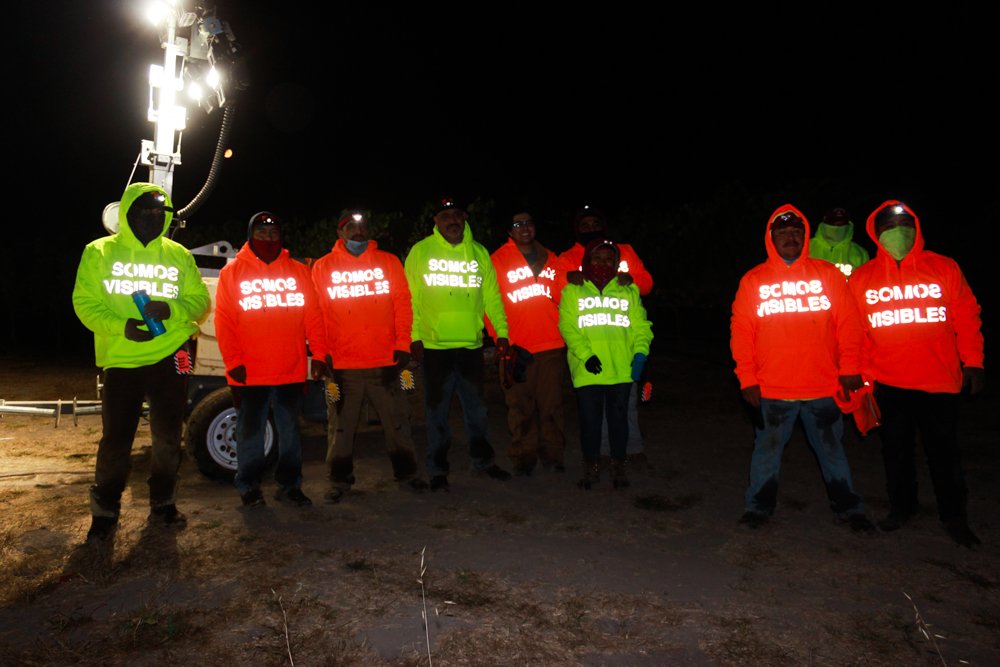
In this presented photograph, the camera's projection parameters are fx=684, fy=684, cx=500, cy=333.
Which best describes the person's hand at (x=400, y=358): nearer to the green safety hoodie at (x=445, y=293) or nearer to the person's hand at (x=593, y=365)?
the green safety hoodie at (x=445, y=293)

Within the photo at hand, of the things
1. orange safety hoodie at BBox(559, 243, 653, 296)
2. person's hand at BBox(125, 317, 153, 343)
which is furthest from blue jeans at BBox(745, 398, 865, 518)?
person's hand at BBox(125, 317, 153, 343)

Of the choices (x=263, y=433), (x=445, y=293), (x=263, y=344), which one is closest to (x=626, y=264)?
(x=445, y=293)

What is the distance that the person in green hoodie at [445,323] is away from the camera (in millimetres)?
5559

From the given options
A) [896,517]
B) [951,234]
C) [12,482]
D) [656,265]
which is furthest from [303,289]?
[656,265]

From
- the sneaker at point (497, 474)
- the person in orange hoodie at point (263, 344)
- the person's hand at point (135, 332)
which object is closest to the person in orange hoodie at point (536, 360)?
the sneaker at point (497, 474)

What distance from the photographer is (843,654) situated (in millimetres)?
2869

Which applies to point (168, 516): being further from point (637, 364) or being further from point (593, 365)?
point (637, 364)

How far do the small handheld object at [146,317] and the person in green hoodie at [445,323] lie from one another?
1866mm

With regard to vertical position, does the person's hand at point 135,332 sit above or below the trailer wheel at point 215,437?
above

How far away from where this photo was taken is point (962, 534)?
13.8ft

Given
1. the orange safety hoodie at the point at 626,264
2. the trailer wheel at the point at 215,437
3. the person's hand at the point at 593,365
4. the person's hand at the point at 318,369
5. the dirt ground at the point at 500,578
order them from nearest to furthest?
1. the dirt ground at the point at 500,578
2. the person's hand at the point at 318,369
3. the person's hand at the point at 593,365
4. the trailer wheel at the point at 215,437
5. the orange safety hoodie at the point at 626,264

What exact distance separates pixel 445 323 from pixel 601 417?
149cm

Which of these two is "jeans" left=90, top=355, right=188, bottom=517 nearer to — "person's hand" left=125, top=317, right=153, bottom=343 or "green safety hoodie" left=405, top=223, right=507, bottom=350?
"person's hand" left=125, top=317, right=153, bottom=343

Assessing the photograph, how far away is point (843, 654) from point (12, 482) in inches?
239
